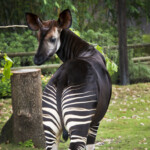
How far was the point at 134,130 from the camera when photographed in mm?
6176

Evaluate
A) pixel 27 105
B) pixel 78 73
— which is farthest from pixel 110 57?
pixel 78 73

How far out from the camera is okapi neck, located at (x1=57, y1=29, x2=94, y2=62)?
2889mm

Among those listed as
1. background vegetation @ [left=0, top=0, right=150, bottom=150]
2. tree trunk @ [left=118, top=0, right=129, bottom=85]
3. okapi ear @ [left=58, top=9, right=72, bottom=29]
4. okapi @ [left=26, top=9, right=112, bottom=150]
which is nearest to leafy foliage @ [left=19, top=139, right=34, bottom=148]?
background vegetation @ [left=0, top=0, right=150, bottom=150]

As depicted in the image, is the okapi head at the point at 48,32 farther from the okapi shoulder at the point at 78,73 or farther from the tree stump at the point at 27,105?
the tree stump at the point at 27,105

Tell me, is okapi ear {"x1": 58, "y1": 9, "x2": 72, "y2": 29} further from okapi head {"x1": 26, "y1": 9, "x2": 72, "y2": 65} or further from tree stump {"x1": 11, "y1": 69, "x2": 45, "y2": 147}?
tree stump {"x1": 11, "y1": 69, "x2": 45, "y2": 147}

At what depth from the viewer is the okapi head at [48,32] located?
264 cm

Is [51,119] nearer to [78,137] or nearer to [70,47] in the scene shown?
[78,137]

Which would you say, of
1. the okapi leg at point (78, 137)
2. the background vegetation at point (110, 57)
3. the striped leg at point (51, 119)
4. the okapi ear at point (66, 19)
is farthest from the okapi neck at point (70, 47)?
the background vegetation at point (110, 57)

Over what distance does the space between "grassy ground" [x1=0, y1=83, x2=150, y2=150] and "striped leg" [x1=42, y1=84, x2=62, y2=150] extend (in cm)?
237

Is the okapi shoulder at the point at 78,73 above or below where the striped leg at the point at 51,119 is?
above

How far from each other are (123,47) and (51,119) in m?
8.77

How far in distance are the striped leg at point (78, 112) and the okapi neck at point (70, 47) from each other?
44 cm

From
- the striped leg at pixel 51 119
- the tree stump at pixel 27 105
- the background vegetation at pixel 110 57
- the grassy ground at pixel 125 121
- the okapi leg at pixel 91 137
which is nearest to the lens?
the striped leg at pixel 51 119

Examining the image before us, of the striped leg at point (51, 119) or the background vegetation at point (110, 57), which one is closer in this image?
the striped leg at point (51, 119)
